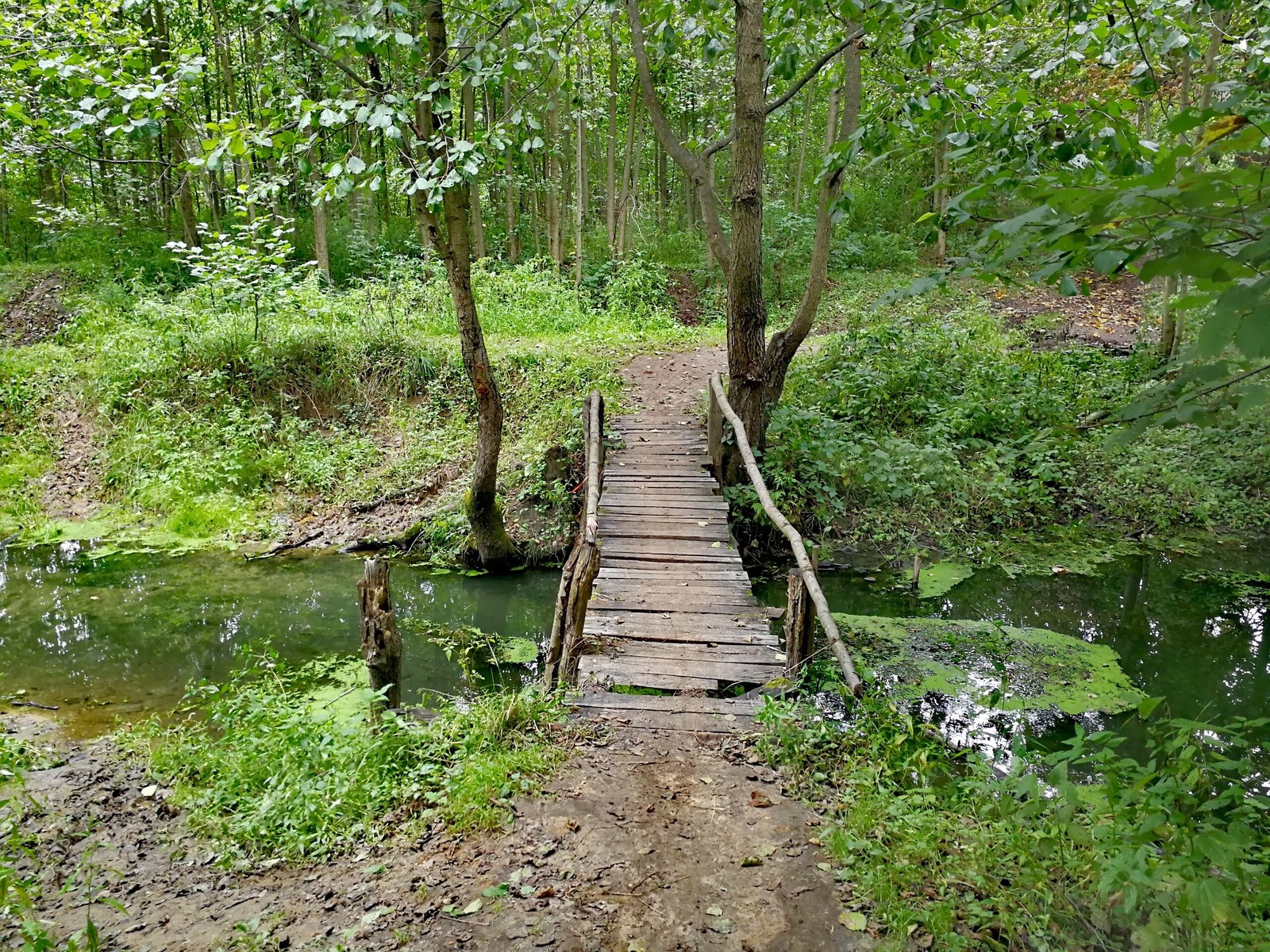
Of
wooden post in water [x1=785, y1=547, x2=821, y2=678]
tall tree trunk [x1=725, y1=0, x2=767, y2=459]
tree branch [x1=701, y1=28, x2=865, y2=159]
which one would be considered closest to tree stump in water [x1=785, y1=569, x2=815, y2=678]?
wooden post in water [x1=785, y1=547, x2=821, y2=678]

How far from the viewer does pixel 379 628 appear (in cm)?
574

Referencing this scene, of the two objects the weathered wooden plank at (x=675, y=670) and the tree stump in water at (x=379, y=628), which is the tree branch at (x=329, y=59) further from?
the weathered wooden plank at (x=675, y=670)

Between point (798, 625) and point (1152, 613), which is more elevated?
point (798, 625)

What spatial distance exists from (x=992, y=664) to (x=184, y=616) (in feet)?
26.5

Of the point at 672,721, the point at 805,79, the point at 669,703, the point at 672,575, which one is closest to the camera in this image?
the point at 672,721

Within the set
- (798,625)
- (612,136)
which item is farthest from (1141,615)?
(612,136)

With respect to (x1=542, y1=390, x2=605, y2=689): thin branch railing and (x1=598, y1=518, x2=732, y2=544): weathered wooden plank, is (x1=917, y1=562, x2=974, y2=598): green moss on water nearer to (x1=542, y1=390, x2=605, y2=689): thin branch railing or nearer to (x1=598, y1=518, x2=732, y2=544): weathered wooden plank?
(x1=598, y1=518, x2=732, y2=544): weathered wooden plank

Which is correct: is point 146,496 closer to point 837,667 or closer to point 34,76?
Result: point 34,76

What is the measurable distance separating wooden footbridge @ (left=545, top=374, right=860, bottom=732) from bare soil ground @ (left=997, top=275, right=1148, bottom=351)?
8871mm

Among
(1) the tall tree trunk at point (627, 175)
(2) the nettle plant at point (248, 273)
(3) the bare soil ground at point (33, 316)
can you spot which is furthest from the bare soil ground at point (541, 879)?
(1) the tall tree trunk at point (627, 175)

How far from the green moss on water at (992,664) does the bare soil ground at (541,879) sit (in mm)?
2679

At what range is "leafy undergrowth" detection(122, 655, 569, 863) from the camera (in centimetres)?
407

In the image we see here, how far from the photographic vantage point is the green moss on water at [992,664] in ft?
20.8

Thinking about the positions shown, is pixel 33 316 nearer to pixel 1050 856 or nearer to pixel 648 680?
pixel 648 680
